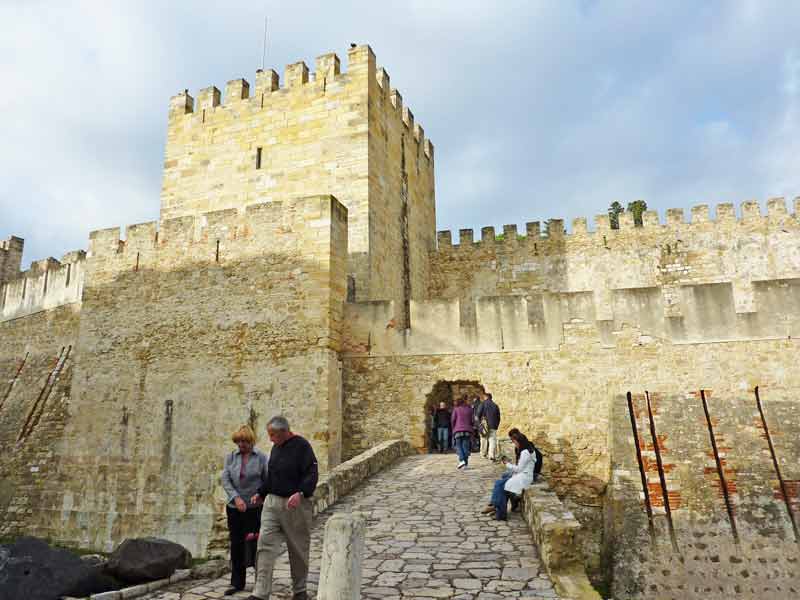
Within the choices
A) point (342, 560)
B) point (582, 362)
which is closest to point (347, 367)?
point (582, 362)

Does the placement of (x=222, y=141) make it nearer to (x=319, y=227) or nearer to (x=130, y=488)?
(x=319, y=227)

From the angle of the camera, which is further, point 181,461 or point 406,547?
point 181,461

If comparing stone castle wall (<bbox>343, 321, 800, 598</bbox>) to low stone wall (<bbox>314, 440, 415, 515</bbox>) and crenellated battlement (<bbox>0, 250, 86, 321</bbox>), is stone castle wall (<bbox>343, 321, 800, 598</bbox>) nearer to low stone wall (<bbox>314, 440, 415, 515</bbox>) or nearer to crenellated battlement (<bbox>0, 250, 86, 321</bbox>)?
low stone wall (<bbox>314, 440, 415, 515</bbox>)

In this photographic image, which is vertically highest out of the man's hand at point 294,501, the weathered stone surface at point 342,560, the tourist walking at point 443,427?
the tourist walking at point 443,427

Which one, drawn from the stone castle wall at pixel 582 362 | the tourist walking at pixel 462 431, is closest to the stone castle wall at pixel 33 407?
the stone castle wall at pixel 582 362

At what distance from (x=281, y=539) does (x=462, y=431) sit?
5.38m

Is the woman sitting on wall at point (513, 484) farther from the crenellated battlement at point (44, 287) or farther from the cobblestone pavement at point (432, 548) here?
the crenellated battlement at point (44, 287)

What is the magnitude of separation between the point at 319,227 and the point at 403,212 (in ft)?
16.9

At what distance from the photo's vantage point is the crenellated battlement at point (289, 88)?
14.3 meters

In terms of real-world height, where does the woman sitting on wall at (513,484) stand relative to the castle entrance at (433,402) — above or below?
below

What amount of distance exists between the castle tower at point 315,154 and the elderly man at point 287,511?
27.7 ft

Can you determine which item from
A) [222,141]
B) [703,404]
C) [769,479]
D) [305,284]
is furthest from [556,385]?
[222,141]

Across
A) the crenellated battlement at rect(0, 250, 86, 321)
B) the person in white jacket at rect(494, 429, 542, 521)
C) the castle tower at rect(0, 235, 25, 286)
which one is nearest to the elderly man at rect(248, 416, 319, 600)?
the person in white jacket at rect(494, 429, 542, 521)

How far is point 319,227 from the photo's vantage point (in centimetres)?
1137
